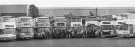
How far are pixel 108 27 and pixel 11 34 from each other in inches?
83.7

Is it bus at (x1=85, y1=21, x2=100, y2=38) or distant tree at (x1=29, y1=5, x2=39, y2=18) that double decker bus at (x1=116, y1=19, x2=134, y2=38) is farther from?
distant tree at (x1=29, y1=5, x2=39, y2=18)

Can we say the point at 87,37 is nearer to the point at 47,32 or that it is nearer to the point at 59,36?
the point at 59,36

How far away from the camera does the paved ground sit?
3.61 m

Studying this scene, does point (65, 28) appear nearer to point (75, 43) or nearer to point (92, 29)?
point (75, 43)

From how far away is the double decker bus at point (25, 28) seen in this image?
3.78 meters

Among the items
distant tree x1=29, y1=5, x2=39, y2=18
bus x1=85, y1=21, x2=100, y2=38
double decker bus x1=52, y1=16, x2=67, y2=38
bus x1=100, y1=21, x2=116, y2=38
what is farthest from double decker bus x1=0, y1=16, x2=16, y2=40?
bus x1=100, y1=21, x2=116, y2=38

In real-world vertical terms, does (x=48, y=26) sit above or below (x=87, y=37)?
above

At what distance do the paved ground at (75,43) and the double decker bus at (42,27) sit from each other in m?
0.16

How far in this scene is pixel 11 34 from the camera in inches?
145

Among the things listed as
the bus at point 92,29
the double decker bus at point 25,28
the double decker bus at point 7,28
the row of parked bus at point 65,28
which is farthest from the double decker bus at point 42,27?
the bus at point 92,29

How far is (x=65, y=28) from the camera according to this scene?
3910 mm

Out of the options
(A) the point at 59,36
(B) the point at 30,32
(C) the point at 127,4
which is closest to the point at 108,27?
(C) the point at 127,4

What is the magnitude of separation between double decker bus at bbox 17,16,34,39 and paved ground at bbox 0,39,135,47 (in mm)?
134

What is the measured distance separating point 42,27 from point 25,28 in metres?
0.37
